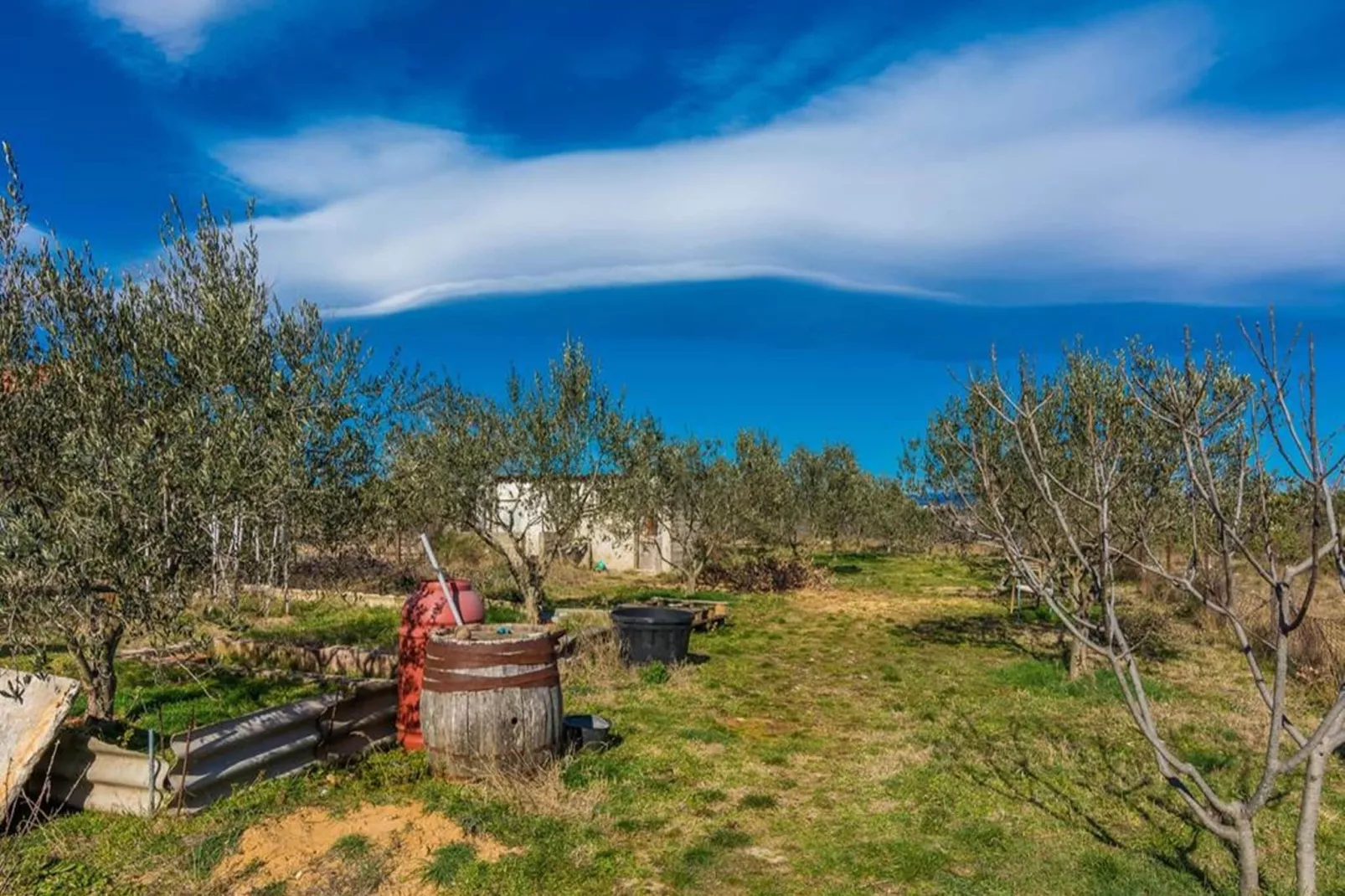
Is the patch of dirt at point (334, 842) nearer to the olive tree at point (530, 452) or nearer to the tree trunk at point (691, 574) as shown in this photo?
the olive tree at point (530, 452)

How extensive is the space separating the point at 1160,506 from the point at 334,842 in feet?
40.5

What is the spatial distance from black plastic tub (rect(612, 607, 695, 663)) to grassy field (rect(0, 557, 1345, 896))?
0.84m

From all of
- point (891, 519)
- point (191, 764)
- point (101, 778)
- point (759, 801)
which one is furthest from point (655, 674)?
point (891, 519)

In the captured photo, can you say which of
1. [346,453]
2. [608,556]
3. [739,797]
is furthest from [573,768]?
[608,556]

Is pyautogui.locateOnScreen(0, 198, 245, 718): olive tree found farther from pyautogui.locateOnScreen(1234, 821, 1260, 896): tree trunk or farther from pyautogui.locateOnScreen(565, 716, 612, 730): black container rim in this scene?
pyautogui.locateOnScreen(1234, 821, 1260, 896): tree trunk

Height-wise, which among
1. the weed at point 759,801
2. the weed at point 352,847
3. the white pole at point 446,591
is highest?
the white pole at point 446,591

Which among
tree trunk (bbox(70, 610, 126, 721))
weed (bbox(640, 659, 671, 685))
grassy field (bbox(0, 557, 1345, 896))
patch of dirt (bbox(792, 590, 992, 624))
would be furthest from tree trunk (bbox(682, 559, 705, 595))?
tree trunk (bbox(70, 610, 126, 721))

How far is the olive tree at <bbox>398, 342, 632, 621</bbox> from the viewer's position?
634 inches

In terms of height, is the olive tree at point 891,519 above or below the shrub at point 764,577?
→ above

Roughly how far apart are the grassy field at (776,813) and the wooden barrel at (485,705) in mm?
242

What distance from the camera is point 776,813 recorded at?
729 centimetres

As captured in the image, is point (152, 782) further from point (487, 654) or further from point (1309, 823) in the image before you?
point (1309, 823)

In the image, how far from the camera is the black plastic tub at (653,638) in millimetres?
13078

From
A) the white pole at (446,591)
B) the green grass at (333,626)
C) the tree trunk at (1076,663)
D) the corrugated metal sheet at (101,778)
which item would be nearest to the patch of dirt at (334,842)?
the corrugated metal sheet at (101,778)
